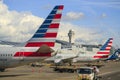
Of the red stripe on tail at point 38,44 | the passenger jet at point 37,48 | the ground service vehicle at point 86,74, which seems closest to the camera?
the ground service vehicle at point 86,74

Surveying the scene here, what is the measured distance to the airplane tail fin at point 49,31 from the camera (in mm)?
43250

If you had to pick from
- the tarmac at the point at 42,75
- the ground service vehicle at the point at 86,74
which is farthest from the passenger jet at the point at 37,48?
the ground service vehicle at the point at 86,74

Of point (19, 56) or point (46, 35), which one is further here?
point (46, 35)

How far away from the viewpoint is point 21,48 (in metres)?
42.8

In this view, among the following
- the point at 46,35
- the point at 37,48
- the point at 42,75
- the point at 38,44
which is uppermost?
the point at 46,35

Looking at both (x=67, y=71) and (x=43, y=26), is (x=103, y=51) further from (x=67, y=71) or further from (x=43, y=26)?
(x=43, y=26)

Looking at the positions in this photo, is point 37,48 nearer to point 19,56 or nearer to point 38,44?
point 38,44

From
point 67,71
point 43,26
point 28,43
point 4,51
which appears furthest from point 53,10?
point 67,71

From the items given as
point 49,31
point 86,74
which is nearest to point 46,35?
point 49,31

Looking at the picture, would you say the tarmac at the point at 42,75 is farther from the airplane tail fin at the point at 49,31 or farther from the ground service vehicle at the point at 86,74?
the ground service vehicle at the point at 86,74

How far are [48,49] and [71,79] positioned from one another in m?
5.31

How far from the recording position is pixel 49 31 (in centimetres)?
4338

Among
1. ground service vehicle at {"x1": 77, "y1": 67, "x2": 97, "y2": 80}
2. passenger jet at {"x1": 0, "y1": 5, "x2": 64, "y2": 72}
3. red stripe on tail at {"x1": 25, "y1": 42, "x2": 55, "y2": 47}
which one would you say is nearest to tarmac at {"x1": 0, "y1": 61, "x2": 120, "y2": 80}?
passenger jet at {"x1": 0, "y1": 5, "x2": 64, "y2": 72}

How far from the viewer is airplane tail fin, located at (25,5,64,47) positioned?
1703 inches
